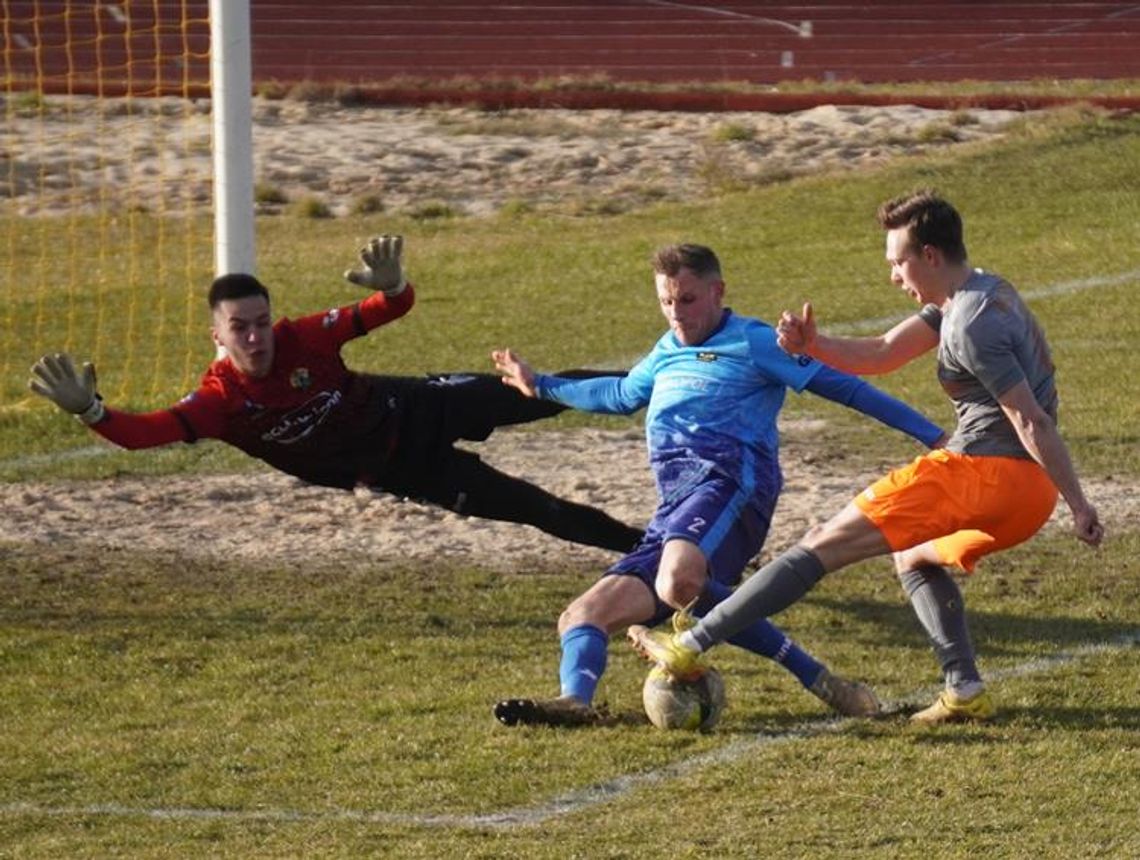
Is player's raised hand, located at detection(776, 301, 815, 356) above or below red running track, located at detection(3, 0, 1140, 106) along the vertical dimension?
above

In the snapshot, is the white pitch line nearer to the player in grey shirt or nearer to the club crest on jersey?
the player in grey shirt

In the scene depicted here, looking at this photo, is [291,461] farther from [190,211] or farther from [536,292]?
[190,211]

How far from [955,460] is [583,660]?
1398mm

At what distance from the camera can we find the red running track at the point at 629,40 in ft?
108

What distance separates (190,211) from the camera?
23.2m

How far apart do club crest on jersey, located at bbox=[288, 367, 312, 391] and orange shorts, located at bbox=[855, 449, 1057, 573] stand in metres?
2.68

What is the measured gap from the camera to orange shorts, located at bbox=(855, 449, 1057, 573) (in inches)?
305

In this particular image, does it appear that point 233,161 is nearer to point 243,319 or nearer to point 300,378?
point 300,378

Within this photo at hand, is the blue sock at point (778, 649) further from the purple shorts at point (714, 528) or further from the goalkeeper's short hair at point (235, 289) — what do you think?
the goalkeeper's short hair at point (235, 289)

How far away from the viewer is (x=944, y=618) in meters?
8.13

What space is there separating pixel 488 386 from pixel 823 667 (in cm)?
242

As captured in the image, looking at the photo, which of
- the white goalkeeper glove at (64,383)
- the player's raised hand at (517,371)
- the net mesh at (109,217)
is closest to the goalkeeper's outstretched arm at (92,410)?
the white goalkeeper glove at (64,383)

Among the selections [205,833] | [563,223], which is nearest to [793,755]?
[205,833]

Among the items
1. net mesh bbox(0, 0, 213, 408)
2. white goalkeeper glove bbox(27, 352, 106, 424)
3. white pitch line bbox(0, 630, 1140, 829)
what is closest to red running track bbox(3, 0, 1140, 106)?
net mesh bbox(0, 0, 213, 408)
